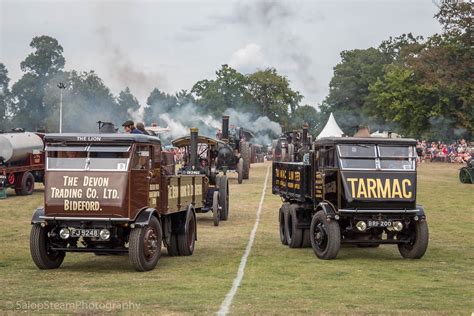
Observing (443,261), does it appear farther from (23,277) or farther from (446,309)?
(23,277)

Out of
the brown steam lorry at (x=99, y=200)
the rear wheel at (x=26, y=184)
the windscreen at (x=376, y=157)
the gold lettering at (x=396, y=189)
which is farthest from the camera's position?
the rear wheel at (x=26, y=184)

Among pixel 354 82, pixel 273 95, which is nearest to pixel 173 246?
pixel 273 95

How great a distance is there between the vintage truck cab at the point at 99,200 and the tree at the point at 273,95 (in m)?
81.9

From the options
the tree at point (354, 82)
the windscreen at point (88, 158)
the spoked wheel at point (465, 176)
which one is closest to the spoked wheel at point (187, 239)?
the windscreen at point (88, 158)

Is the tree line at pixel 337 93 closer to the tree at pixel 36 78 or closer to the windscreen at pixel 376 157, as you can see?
the tree at pixel 36 78

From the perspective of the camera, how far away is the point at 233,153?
39375 millimetres

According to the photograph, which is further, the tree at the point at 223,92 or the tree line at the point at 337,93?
the tree at the point at 223,92

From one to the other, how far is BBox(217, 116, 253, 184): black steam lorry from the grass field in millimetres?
17781

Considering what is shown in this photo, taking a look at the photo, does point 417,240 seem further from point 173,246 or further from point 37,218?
point 37,218

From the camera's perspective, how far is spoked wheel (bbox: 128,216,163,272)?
1343 cm

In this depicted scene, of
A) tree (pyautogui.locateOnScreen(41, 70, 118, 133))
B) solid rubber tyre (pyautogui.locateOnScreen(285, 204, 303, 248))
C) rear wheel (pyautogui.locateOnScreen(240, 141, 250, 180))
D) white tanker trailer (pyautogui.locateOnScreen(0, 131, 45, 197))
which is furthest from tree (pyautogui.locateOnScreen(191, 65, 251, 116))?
solid rubber tyre (pyautogui.locateOnScreen(285, 204, 303, 248))

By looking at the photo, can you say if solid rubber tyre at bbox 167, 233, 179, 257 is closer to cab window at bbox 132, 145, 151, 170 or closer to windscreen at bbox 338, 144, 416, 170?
cab window at bbox 132, 145, 151, 170

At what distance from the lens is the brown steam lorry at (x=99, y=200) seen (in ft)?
44.4

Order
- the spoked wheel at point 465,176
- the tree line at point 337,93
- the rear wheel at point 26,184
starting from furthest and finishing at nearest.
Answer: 1. the tree line at point 337,93
2. the spoked wheel at point 465,176
3. the rear wheel at point 26,184
